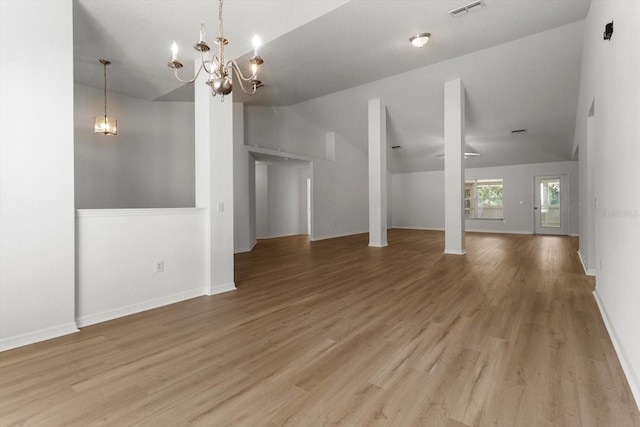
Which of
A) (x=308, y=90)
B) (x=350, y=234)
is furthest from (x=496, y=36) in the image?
(x=350, y=234)

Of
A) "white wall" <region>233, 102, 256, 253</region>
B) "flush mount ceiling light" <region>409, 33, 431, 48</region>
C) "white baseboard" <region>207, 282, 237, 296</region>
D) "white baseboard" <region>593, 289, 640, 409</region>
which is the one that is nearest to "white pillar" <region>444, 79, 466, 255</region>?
"flush mount ceiling light" <region>409, 33, 431, 48</region>

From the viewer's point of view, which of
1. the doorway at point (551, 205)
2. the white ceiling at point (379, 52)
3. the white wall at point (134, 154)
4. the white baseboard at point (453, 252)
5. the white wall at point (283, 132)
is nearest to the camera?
the white ceiling at point (379, 52)

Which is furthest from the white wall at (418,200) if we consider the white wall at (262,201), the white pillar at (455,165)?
the white wall at (262,201)

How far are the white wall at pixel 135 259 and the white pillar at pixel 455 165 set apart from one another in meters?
5.00

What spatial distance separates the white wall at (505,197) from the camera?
33.4ft

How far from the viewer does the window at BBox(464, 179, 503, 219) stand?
447 inches

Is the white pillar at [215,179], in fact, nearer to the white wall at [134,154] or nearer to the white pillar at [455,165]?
the white wall at [134,154]

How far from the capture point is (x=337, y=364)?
204 centimetres

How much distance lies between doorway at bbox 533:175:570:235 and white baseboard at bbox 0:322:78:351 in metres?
12.3

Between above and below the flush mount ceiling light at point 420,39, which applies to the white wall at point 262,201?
below

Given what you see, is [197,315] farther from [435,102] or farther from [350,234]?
[350,234]

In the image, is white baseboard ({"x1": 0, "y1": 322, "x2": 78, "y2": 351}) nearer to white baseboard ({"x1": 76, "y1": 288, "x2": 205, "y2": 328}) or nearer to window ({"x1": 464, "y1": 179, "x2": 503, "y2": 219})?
white baseboard ({"x1": 76, "y1": 288, "x2": 205, "y2": 328})

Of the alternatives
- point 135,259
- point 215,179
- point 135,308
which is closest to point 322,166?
point 215,179

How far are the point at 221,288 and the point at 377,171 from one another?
514cm
